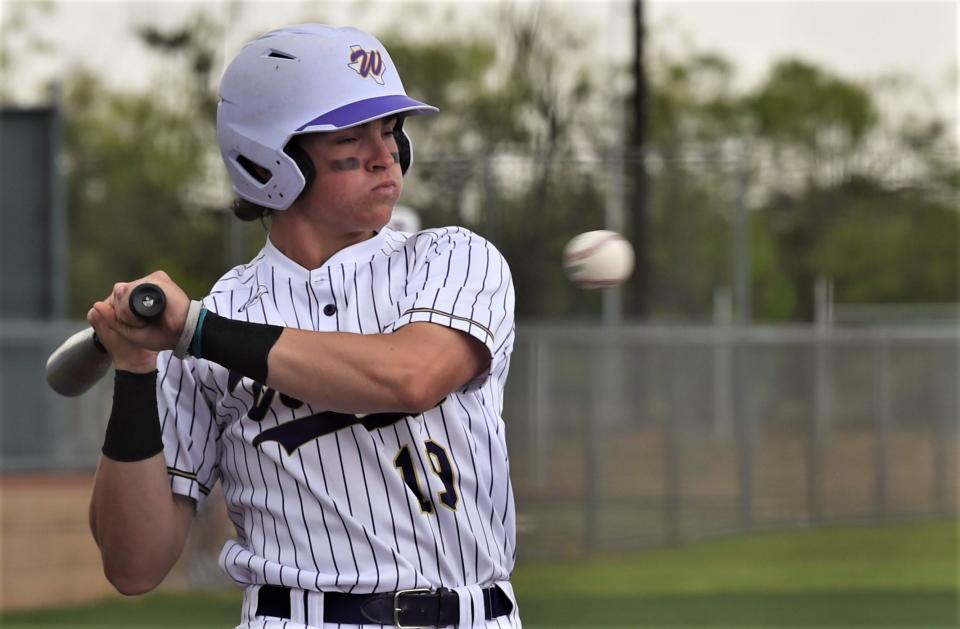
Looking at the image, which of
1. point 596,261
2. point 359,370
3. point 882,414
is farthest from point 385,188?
point 882,414

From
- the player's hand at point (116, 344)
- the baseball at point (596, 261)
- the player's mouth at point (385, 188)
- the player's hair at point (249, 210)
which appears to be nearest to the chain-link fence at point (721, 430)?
the baseball at point (596, 261)

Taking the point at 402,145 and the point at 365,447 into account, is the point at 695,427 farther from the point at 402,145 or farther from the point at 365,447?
the point at 365,447

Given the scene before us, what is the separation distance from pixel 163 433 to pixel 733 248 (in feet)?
34.9

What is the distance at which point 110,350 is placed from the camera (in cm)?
264

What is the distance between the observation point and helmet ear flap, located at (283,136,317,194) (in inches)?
111

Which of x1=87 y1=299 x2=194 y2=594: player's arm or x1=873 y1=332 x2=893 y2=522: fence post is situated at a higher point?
x1=87 y1=299 x2=194 y2=594: player's arm

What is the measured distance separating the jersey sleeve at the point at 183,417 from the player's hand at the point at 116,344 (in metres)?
0.24

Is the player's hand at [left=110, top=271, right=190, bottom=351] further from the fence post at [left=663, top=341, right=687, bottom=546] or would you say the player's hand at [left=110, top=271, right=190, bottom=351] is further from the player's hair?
the fence post at [left=663, top=341, right=687, bottom=546]

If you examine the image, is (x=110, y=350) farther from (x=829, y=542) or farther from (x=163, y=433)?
(x=829, y=542)

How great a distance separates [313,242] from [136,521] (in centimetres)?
58

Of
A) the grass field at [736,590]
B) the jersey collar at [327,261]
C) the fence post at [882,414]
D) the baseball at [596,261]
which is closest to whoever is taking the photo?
the jersey collar at [327,261]

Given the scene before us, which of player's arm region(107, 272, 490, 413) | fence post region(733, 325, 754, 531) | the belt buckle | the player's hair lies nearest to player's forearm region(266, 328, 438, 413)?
player's arm region(107, 272, 490, 413)

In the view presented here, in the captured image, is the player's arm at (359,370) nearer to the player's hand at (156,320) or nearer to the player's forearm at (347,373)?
the player's forearm at (347,373)

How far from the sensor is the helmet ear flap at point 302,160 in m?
2.81
